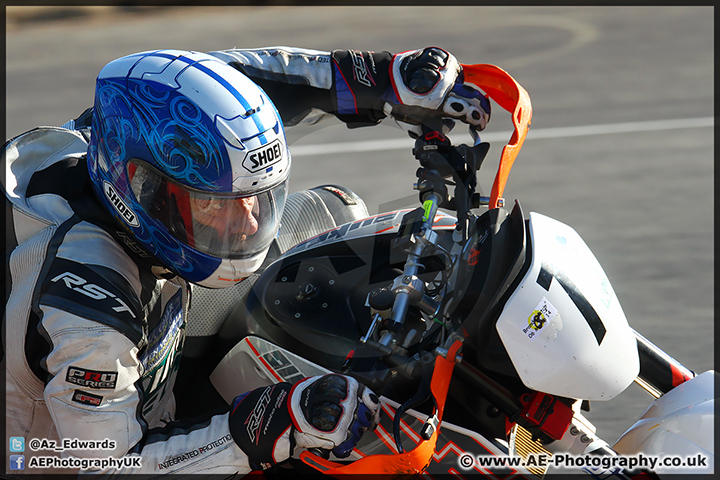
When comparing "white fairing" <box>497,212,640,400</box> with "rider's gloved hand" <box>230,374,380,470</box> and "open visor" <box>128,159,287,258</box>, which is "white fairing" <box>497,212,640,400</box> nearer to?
"rider's gloved hand" <box>230,374,380,470</box>

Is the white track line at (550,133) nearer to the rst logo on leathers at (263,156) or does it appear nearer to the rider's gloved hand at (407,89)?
the rider's gloved hand at (407,89)

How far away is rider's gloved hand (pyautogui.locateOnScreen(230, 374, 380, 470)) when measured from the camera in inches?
94.3

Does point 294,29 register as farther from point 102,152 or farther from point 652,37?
point 102,152

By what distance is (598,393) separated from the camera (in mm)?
2445

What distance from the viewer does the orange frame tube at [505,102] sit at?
2.72m

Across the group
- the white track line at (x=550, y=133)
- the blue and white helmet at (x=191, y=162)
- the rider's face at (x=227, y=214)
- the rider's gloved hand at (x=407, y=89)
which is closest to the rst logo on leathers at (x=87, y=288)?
the blue and white helmet at (x=191, y=162)

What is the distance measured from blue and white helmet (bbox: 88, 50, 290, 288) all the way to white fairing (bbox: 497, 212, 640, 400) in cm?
84

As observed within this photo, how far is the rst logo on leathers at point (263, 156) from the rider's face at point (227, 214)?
11cm

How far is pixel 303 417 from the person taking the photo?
8.02 feet

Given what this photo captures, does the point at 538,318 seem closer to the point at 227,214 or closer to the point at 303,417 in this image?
the point at 303,417

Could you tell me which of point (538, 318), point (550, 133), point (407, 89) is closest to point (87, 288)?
point (538, 318)

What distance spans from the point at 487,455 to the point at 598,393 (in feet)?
1.21

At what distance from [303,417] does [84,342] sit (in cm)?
66

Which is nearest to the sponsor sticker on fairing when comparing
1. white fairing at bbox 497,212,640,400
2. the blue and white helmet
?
white fairing at bbox 497,212,640,400
